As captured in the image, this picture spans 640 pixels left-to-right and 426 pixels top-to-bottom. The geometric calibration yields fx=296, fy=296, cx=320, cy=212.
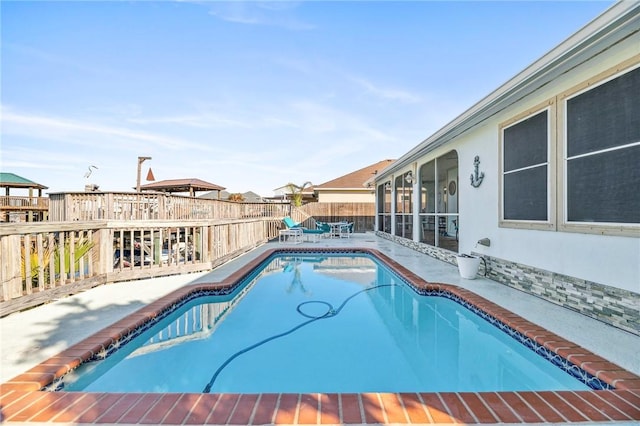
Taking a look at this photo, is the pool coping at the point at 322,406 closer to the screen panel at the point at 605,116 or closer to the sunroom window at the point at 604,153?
the sunroom window at the point at 604,153

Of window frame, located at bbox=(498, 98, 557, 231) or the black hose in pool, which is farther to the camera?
window frame, located at bbox=(498, 98, 557, 231)

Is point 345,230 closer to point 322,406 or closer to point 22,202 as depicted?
point 322,406

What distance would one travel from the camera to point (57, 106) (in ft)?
37.1

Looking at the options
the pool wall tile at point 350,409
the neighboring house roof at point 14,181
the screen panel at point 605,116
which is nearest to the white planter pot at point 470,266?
the screen panel at point 605,116

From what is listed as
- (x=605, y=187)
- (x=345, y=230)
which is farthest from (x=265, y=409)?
(x=345, y=230)

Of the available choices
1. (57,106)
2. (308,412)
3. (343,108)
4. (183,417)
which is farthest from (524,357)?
(57,106)

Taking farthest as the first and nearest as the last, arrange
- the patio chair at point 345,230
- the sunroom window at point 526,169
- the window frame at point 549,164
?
the patio chair at point 345,230
the sunroom window at point 526,169
the window frame at point 549,164

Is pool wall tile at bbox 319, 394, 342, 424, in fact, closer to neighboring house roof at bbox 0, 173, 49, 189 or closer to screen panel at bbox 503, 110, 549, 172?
screen panel at bbox 503, 110, 549, 172

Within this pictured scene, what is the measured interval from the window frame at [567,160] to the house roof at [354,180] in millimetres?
16729

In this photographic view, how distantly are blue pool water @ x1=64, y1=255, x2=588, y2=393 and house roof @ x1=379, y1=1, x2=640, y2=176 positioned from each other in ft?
10.5

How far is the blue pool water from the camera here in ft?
8.66

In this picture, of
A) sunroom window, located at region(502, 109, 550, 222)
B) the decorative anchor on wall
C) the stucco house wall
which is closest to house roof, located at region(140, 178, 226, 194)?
the stucco house wall

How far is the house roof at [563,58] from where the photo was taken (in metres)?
2.69

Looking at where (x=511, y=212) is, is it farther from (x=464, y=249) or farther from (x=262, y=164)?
(x=262, y=164)
